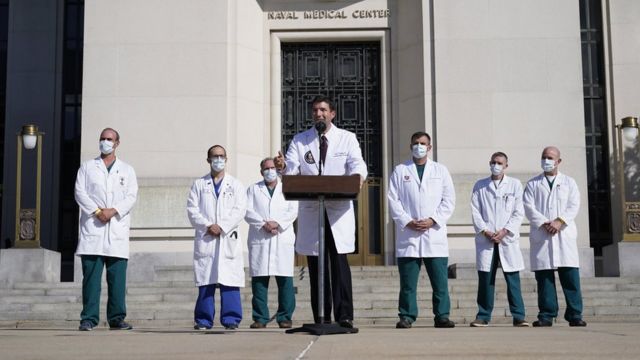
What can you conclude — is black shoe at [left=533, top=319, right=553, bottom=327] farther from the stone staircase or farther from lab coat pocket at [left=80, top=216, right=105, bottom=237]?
lab coat pocket at [left=80, top=216, right=105, bottom=237]

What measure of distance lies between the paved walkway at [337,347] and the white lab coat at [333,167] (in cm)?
105

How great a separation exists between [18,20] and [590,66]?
13154 millimetres

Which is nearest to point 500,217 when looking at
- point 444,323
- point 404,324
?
point 444,323

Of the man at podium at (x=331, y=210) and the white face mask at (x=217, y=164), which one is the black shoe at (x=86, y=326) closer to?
the white face mask at (x=217, y=164)

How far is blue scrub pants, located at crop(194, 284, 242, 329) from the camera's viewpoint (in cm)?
1006

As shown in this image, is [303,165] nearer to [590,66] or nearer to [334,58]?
[334,58]

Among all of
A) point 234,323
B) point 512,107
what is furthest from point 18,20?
point 234,323

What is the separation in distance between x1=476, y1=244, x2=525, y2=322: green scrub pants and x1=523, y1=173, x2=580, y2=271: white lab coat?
310mm

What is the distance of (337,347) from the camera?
Result: 6.61 metres

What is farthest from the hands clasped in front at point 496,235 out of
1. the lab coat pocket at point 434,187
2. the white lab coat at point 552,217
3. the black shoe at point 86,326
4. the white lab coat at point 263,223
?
the black shoe at point 86,326

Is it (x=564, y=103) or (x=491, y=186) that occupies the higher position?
(x=564, y=103)

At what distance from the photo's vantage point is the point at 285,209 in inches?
482

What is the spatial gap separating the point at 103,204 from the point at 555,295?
5.15m

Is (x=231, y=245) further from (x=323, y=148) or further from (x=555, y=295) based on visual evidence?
(x=555, y=295)
